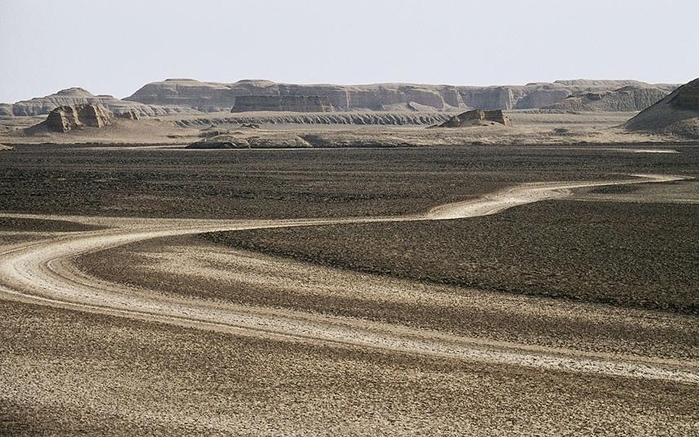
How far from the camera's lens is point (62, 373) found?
580 inches

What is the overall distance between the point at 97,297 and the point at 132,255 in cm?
536

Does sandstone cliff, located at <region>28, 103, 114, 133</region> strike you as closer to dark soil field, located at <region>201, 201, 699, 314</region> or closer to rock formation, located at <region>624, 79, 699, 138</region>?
rock formation, located at <region>624, 79, 699, 138</region>

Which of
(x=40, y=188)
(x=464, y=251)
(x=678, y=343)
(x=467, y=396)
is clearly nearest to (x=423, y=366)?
(x=467, y=396)

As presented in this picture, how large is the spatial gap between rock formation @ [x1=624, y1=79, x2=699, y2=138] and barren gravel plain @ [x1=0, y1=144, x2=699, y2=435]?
8108 cm

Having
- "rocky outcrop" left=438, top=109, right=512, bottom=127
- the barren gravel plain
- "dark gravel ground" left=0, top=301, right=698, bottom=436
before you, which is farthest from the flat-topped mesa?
"dark gravel ground" left=0, top=301, right=698, bottom=436

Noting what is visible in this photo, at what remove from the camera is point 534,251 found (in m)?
26.1

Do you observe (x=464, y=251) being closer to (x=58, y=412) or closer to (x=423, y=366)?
(x=423, y=366)

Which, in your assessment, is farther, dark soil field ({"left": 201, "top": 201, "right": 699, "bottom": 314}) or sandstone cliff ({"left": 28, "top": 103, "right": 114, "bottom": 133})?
sandstone cliff ({"left": 28, "top": 103, "right": 114, "bottom": 133})

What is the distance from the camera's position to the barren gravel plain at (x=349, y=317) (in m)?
13.1

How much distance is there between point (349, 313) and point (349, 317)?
0.35 m

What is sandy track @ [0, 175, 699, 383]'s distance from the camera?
1577 centimetres

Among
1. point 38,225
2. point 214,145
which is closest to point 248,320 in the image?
point 38,225

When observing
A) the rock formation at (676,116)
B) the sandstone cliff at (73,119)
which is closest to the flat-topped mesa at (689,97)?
the rock formation at (676,116)

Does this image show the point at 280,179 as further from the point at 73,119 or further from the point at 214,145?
the point at 73,119
